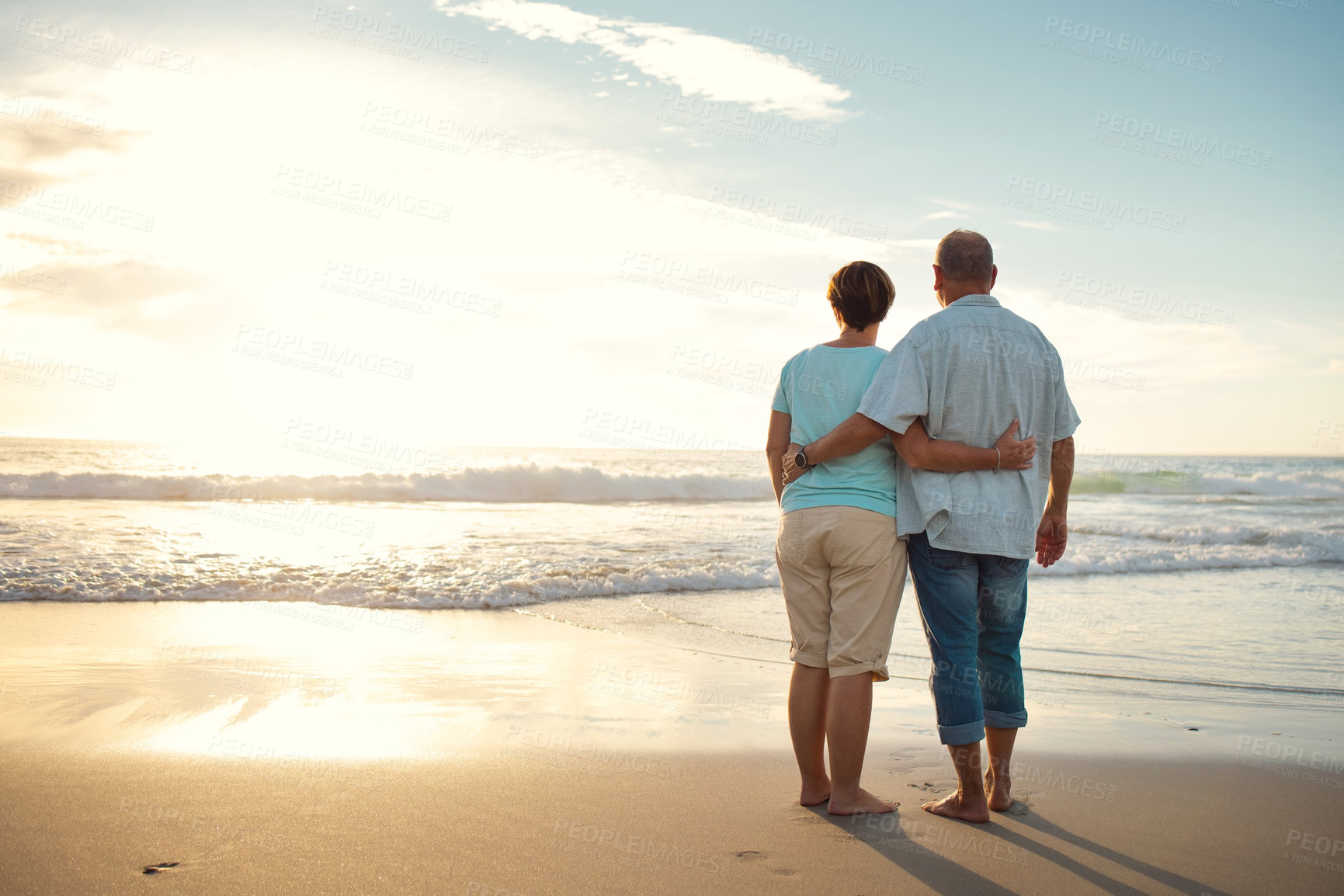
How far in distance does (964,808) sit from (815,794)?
471 mm

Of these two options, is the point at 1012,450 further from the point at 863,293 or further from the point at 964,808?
the point at 964,808

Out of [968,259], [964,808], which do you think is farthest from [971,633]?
[968,259]

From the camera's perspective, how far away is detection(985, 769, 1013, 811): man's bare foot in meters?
A: 2.78

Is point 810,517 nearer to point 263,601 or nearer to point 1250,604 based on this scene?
point 263,601

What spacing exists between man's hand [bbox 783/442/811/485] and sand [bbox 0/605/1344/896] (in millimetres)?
1099

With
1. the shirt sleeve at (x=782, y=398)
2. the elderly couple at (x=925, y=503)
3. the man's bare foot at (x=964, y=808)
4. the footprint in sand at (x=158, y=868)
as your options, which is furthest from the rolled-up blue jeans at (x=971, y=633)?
the footprint in sand at (x=158, y=868)

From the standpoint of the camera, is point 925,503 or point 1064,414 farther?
point 1064,414

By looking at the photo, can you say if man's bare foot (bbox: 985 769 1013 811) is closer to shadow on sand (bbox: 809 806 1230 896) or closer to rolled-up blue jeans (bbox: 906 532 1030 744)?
shadow on sand (bbox: 809 806 1230 896)

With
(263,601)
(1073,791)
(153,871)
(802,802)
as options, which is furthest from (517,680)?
(263,601)

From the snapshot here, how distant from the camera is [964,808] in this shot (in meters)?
2.65

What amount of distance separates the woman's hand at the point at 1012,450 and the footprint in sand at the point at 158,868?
2.58 metres

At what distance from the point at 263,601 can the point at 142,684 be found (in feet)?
8.92

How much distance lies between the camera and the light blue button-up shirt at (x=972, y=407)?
8.35ft

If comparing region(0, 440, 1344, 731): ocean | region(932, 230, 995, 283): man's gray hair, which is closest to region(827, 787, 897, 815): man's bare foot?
region(932, 230, 995, 283): man's gray hair
